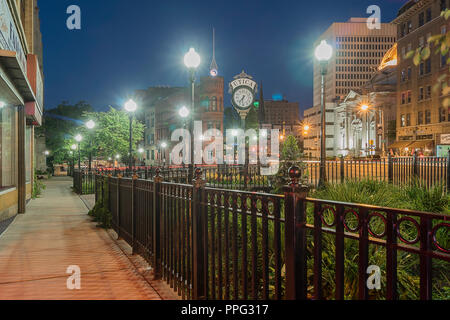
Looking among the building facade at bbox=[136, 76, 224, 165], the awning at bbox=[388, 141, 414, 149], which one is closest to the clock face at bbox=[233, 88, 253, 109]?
the building facade at bbox=[136, 76, 224, 165]

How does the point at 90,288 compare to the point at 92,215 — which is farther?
the point at 92,215

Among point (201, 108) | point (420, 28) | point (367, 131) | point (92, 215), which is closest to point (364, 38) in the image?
point (367, 131)

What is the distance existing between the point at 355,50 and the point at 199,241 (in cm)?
16388

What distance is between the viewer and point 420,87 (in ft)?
189

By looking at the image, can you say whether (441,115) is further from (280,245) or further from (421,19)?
(280,245)

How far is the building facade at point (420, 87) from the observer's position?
5178cm

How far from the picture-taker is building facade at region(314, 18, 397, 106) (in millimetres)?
149875

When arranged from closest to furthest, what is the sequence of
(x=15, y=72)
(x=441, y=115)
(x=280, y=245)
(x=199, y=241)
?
1. (x=280, y=245)
2. (x=199, y=241)
3. (x=15, y=72)
4. (x=441, y=115)

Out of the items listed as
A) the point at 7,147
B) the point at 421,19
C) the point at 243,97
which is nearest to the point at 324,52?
the point at 243,97

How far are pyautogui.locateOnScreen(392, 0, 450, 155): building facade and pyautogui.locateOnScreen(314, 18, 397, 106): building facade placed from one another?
289ft

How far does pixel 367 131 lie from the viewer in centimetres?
8731

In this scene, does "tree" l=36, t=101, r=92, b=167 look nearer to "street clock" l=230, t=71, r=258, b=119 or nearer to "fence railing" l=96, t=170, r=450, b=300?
"street clock" l=230, t=71, r=258, b=119

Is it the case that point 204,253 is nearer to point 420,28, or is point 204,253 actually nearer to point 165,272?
point 165,272
